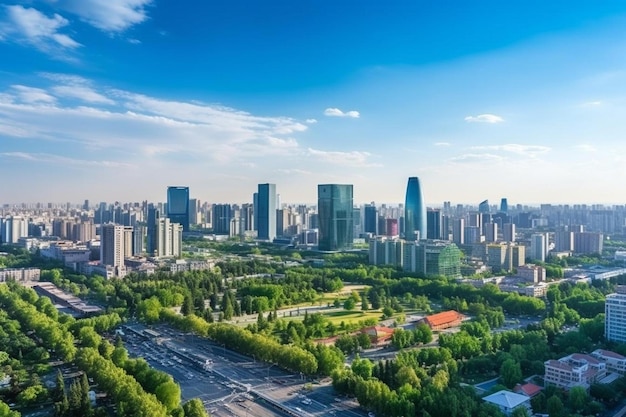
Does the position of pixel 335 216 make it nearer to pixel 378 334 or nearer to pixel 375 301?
pixel 375 301

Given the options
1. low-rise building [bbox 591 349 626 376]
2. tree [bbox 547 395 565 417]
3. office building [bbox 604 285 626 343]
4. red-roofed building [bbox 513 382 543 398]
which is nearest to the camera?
tree [bbox 547 395 565 417]

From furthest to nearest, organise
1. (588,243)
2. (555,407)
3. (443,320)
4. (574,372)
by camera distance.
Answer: (588,243) → (443,320) → (574,372) → (555,407)

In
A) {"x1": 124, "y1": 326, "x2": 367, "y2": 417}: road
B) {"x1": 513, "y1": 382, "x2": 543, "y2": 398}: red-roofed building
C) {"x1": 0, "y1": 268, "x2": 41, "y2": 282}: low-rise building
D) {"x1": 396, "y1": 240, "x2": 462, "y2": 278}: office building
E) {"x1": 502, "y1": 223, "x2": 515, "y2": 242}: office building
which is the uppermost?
{"x1": 502, "y1": 223, "x2": 515, "y2": 242}: office building

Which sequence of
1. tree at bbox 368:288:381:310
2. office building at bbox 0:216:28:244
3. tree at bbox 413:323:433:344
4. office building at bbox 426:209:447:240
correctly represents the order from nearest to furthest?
tree at bbox 413:323:433:344
tree at bbox 368:288:381:310
office building at bbox 0:216:28:244
office building at bbox 426:209:447:240

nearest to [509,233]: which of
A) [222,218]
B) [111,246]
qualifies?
[222,218]

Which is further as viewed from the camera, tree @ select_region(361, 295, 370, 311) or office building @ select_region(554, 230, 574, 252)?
office building @ select_region(554, 230, 574, 252)

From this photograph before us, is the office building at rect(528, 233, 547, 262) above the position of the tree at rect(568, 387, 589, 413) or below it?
above

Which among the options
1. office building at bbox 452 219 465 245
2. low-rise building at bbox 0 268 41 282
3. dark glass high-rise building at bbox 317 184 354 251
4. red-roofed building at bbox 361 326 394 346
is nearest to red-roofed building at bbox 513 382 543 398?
red-roofed building at bbox 361 326 394 346

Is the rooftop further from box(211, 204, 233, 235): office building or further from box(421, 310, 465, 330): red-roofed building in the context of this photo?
box(211, 204, 233, 235): office building

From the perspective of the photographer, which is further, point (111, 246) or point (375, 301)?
point (111, 246)
